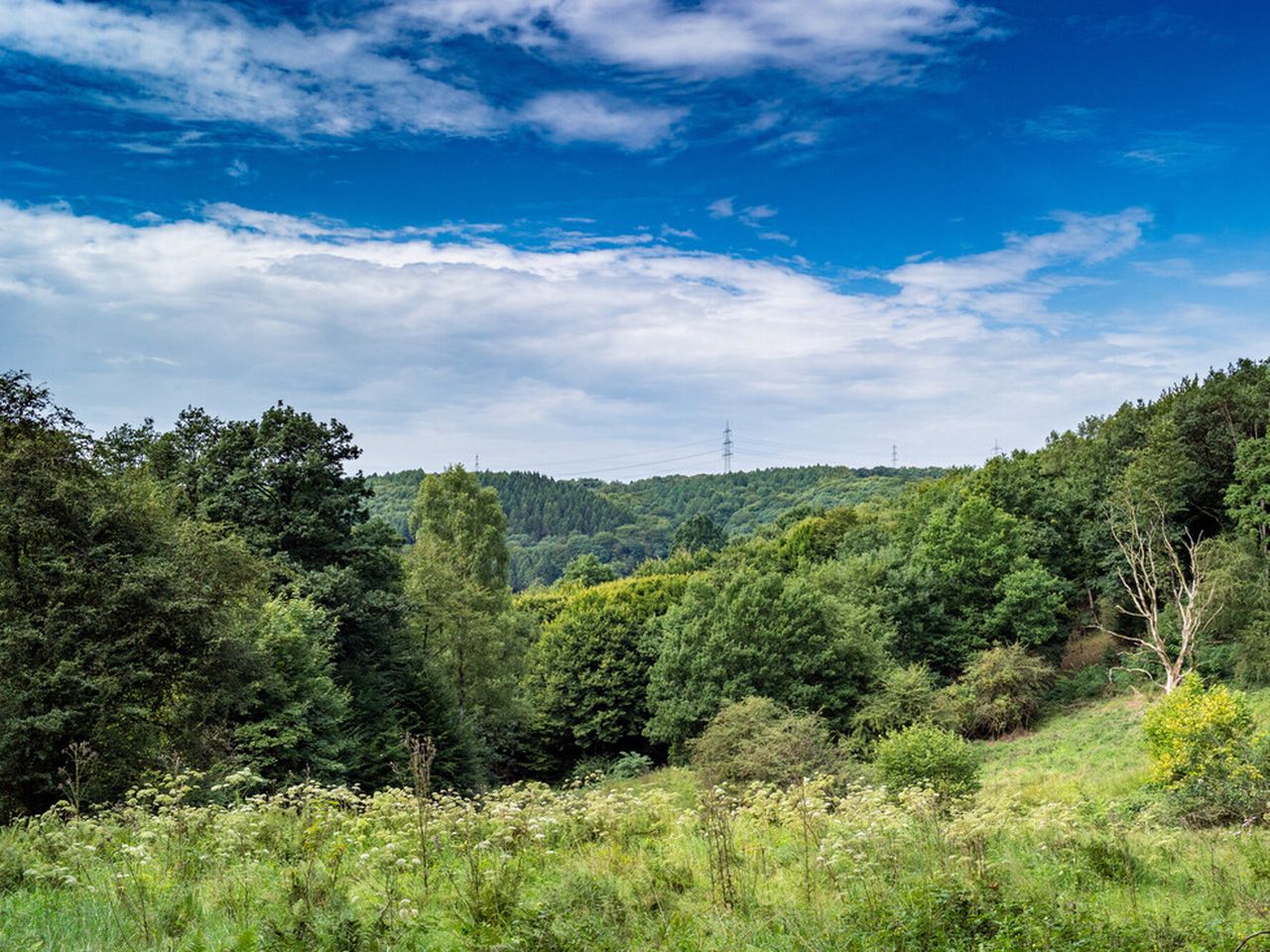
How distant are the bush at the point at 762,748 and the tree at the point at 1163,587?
579 inches

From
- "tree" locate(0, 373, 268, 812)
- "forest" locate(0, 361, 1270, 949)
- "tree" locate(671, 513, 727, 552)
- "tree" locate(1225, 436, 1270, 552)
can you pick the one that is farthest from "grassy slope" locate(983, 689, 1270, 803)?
"tree" locate(671, 513, 727, 552)

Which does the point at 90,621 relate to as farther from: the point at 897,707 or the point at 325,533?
the point at 897,707

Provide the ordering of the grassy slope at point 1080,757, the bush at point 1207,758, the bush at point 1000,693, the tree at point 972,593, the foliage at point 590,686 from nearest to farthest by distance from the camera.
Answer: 1. the bush at point 1207,758
2. the grassy slope at point 1080,757
3. the bush at point 1000,693
4. the tree at point 972,593
5. the foliage at point 590,686

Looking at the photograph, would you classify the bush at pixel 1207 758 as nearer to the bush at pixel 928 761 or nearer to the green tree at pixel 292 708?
the bush at pixel 928 761

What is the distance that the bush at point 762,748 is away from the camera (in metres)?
22.5

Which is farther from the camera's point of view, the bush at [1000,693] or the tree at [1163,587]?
the bush at [1000,693]

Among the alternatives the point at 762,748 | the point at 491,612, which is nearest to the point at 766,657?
the point at 762,748

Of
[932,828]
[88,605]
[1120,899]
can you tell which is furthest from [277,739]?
[1120,899]

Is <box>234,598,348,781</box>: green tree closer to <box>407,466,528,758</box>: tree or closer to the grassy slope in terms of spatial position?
<box>407,466,528,758</box>: tree

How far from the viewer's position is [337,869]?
20.1 ft

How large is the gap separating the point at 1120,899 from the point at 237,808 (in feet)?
27.7

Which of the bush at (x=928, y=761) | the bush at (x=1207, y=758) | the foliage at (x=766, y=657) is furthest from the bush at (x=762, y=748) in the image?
the bush at (x=1207, y=758)

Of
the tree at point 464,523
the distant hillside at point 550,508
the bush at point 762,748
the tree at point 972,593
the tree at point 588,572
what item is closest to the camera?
the bush at point 762,748

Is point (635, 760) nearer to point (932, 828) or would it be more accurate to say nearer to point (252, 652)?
point (252, 652)
